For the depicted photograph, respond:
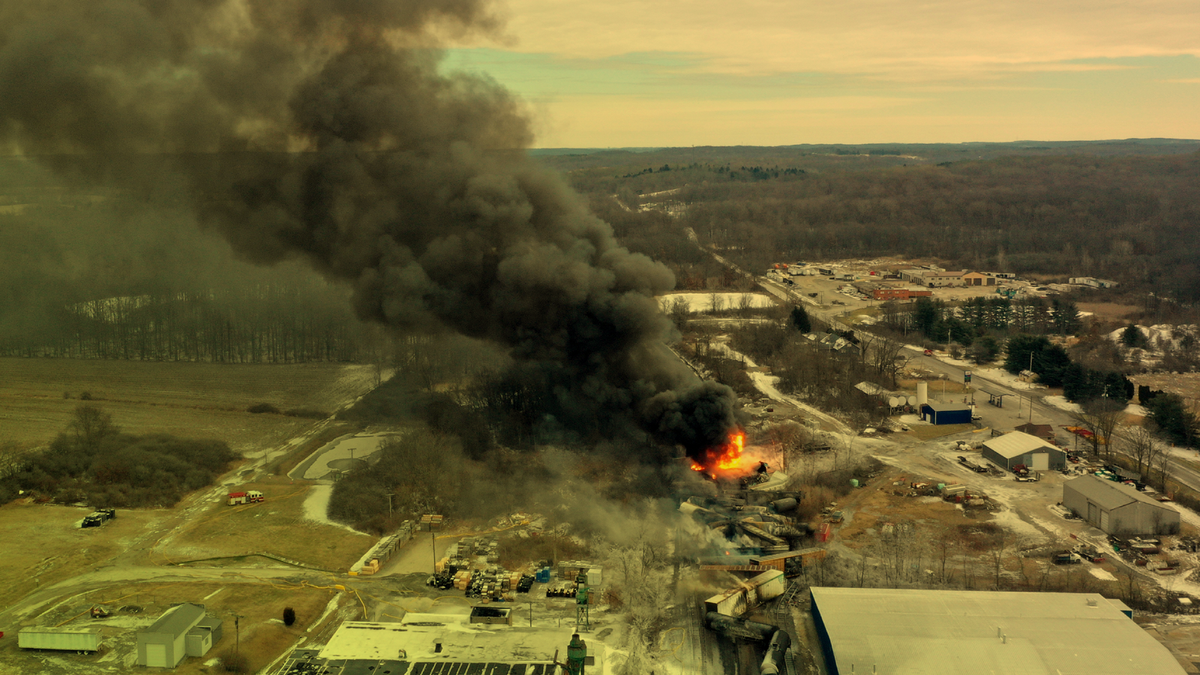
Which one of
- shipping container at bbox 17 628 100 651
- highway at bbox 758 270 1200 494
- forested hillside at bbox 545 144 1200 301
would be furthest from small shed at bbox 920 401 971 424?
forested hillside at bbox 545 144 1200 301

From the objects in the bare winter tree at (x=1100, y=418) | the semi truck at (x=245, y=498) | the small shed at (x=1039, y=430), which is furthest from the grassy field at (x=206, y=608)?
the bare winter tree at (x=1100, y=418)

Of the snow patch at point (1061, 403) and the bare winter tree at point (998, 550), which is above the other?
the snow patch at point (1061, 403)

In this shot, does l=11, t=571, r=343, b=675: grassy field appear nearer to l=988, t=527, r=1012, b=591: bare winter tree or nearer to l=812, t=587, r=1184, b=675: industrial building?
l=812, t=587, r=1184, b=675: industrial building

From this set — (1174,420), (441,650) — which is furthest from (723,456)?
(1174,420)

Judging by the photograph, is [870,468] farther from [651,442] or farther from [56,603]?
[56,603]

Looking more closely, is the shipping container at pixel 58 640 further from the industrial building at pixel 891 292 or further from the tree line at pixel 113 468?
the industrial building at pixel 891 292

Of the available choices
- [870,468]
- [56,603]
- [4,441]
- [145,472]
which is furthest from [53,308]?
[870,468]
